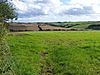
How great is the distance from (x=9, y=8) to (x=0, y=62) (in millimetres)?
5260

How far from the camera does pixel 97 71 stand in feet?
80.5

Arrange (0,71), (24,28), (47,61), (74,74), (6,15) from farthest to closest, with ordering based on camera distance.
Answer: (24,28) → (47,61) → (74,74) → (6,15) → (0,71)

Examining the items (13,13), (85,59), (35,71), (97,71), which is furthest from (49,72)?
(85,59)

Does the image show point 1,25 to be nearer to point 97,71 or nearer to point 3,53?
point 3,53

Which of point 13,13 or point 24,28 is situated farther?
point 24,28

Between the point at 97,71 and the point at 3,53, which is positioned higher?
the point at 3,53

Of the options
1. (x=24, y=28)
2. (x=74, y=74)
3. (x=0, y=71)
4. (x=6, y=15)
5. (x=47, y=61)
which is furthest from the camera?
(x=24, y=28)

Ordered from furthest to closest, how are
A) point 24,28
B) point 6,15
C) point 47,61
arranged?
point 24,28, point 47,61, point 6,15

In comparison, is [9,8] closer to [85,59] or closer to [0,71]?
[0,71]

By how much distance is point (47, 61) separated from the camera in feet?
98.2

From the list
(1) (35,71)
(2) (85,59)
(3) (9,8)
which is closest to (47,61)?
(2) (85,59)

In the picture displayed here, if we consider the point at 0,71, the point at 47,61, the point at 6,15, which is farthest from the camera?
the point at 47,61

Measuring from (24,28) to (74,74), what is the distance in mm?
84947

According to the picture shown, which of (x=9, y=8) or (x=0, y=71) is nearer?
(x=0, y=71)
